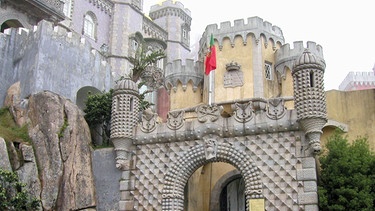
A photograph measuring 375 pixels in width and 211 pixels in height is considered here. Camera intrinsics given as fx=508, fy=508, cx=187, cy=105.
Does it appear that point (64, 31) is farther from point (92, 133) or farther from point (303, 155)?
point (303, 155)

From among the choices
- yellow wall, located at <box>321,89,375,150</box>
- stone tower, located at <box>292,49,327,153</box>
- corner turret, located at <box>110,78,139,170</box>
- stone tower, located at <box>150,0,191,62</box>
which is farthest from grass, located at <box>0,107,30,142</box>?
stone tower, located at <box>150,0,191,62</box>

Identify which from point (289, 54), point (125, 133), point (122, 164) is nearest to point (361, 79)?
point (289, 54)

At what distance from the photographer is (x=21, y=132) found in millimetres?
19844

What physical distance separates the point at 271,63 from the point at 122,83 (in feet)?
28.2

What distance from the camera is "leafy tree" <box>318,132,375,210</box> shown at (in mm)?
17062

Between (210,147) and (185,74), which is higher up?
(185,74)

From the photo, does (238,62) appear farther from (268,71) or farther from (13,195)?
(13,195)

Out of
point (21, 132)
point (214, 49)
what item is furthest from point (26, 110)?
point (214, 49)

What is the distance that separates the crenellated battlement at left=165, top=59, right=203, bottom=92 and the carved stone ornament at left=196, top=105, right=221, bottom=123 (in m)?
6.83

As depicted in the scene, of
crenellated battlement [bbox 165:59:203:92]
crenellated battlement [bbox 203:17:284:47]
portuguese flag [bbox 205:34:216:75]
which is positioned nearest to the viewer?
portuguese flag [bbox 205:34:216:75]

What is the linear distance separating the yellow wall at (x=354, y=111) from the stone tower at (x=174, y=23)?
26480mm

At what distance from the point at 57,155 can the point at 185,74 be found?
369 inches

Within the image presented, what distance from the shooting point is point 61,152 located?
1931cm

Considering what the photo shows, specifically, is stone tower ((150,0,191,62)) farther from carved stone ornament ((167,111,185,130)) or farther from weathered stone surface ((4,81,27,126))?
carved stone ornament ((167,111,185,130))
